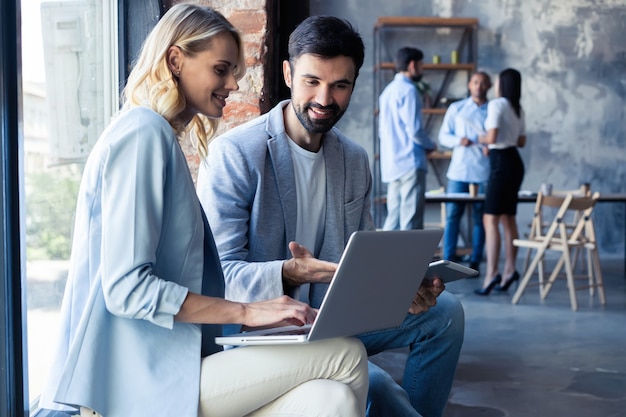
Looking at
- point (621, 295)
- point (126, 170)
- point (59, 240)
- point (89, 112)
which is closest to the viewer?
point (126, 170)

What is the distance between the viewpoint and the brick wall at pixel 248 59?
11.7 ft

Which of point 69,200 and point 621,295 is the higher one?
point 69,200

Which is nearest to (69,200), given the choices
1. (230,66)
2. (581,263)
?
(230,66)

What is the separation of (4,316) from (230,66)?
2.95 ft

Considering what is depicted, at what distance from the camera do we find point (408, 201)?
22.2ft

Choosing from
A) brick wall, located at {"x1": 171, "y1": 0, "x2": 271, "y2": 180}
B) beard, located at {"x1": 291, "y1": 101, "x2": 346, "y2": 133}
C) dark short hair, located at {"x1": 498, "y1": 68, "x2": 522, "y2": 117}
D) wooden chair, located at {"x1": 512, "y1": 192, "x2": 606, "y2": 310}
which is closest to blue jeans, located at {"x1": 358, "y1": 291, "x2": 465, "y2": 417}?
beard, located at {"x1": 291, "y1": 101, "x2": 346, "y2": 133}

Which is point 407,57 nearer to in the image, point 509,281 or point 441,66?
point 509,281

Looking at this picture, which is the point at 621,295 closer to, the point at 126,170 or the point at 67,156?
the point at 67,156

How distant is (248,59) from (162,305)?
2154mm

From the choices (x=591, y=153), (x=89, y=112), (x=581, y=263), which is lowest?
(x=581, y=263)

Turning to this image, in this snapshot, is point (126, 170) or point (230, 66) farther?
point (230, 66)

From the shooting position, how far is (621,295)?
6.67 meters

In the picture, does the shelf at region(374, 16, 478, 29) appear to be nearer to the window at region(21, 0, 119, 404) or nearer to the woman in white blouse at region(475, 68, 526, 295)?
the woman in white blouse at region(475, 68, 526, 295)

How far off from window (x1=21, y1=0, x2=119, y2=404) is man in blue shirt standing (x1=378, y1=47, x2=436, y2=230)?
12.8 ft
